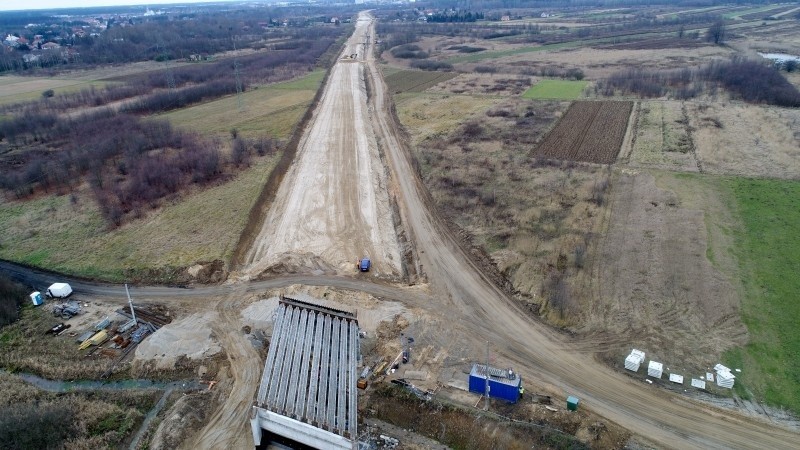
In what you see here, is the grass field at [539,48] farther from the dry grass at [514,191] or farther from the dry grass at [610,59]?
the dry grass at [514,191]

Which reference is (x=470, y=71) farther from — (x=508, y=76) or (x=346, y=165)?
(x=346, y=165)

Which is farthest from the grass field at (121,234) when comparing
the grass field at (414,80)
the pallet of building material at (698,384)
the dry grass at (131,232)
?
the grass field at (414,80)

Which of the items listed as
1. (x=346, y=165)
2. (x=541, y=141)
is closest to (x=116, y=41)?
(x=346, y=165)

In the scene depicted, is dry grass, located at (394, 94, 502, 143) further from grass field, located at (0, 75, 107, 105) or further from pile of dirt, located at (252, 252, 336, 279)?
grass field, located at (0, 75, 107, 105)

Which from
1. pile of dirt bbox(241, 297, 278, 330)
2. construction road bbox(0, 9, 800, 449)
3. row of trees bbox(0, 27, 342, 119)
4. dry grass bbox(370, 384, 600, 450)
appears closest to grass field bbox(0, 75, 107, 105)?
row of trees bbox(0, 27, 342, 119)

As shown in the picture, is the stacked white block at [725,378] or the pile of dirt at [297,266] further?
the pile of dirt at [297,266]
